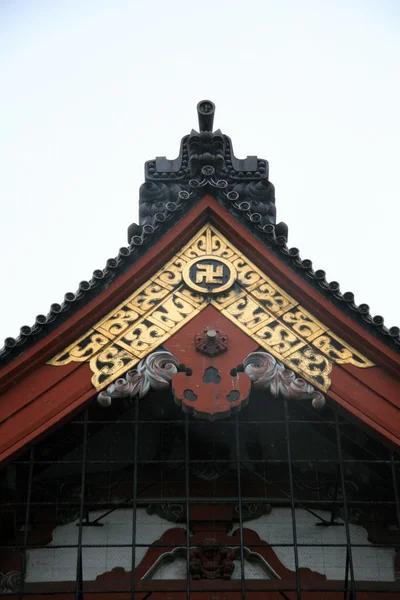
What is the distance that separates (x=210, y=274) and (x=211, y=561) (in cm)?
336

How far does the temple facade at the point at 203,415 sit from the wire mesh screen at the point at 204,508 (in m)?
0.02

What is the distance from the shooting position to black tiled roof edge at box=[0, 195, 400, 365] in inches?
418

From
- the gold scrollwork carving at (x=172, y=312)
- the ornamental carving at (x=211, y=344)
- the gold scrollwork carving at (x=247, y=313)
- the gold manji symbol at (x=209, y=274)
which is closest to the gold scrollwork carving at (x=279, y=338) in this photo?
the gold scrollwork carving at (x=247, y=313)

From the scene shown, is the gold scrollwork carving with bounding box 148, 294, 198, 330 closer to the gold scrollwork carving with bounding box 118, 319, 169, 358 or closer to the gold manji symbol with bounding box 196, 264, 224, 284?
the gold scrollwork carving with bounding box 118, 319, 169, 358

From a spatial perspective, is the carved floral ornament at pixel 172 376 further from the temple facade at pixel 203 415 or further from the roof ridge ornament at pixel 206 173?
the roof ridge ornament at pixel 206 173

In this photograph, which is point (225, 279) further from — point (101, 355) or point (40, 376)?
point (40, 376)

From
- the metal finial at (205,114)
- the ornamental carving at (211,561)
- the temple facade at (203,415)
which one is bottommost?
the ornamental carving at (211,561)

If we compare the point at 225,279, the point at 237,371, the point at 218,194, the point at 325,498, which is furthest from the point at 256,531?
the point at 218,194

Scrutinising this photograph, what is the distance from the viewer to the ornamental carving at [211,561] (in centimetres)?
1120

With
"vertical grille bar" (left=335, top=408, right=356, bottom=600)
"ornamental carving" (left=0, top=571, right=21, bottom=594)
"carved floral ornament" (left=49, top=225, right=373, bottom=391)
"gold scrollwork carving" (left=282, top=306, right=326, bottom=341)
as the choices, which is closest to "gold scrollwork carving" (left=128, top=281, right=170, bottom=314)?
"carved floral ornament" (left=49, top=225, right=373, bottom=391)

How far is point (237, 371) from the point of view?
10.5m

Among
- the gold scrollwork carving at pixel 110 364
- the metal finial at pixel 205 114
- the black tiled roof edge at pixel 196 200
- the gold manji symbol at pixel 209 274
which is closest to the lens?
the gold scrollwork carving at pixel 110 364

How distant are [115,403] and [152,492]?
5.00ft

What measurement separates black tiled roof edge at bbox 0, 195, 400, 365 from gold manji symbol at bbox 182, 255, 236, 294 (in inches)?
20.7
